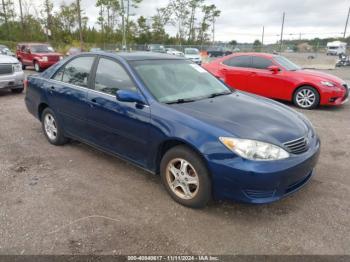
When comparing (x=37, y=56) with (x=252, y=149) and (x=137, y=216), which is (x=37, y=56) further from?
(x=252, y=149)

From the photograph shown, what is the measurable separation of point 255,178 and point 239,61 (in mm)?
6774

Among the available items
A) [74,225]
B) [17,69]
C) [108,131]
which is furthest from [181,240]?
[17,69]

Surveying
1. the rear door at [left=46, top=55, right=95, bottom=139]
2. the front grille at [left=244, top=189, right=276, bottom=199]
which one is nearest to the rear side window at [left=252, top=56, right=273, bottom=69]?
the rear door at [left=46, top=55, right=95, bottom=139]

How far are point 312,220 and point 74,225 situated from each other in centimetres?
232

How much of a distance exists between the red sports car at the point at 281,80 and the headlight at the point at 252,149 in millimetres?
5538

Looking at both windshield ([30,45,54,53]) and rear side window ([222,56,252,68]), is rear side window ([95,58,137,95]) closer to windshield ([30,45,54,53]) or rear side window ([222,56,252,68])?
rear side window ([222,56,252,68])

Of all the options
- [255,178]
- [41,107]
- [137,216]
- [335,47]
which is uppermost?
[335,47]

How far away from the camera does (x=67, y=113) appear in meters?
4.27

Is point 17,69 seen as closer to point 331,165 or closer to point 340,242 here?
point 331,165

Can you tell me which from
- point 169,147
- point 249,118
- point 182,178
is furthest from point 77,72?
point 249,118

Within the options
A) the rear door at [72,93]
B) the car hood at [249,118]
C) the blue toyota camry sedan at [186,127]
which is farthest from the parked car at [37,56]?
the car hood at [249,118]

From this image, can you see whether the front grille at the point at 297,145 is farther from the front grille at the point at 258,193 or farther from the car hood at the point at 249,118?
the front grille at the point at 258,193

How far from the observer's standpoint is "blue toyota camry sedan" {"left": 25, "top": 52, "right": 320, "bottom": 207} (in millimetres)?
2637

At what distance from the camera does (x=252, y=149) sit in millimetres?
2604
